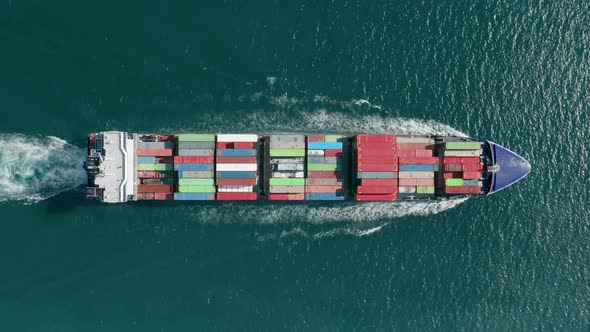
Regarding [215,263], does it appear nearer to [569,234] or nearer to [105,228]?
[105,228]

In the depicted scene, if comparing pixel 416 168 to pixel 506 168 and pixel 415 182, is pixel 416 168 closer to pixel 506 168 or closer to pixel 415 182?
pixel 415 182

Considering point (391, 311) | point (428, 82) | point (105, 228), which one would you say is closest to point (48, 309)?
point (105, 228)

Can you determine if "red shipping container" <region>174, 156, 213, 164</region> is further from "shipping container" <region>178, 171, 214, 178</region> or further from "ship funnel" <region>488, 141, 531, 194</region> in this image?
"ship funnel" <region>488, 141, 531, 194</region>

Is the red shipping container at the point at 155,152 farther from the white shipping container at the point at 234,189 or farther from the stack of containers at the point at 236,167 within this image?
the white shipping container at the point at 234,189

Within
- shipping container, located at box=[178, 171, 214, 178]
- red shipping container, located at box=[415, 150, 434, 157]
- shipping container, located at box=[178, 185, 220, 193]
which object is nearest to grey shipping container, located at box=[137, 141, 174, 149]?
shipping container, located at box=[178, 171, 214, 178]

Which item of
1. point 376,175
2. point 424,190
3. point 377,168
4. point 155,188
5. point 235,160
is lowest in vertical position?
point 424,190

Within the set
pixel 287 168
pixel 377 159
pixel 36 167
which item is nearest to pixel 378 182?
pixel 377 159
